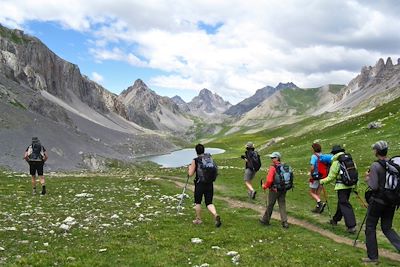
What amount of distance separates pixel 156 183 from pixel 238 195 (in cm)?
985

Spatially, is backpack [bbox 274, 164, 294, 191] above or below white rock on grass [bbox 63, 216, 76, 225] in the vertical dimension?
above

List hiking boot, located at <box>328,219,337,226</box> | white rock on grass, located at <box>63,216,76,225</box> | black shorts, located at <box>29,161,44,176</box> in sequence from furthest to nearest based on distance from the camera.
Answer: black shorts, located at <box>29,161,44,176</box> < hiking boot, located at <box>328,219,337,226</box> < white rock on grass, located at <box>63,216,76,225</box>

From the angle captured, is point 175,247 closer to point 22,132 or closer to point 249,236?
point 249,236

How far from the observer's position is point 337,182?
68.7 feet

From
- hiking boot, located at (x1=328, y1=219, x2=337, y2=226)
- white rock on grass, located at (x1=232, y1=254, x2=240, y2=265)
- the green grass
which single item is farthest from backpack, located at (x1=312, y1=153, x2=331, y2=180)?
white rock on grass, located at (x1=232, y1=254, x2=240, y2=265)

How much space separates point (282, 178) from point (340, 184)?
276 centimetres

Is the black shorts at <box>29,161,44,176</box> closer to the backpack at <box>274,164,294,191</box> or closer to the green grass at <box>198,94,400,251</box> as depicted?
the green grass at <box>198,94,400,251</box>

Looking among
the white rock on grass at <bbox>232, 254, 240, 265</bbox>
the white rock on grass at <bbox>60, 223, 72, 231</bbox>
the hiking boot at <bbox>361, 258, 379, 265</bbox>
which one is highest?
the white rock on grass at <bbox>60, 223, 72, 231</bbox>

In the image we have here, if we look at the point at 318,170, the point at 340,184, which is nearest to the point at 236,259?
the point at 340,184

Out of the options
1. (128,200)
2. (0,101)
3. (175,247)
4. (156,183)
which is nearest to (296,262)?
(175,247)

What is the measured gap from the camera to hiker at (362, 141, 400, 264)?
15.3 m

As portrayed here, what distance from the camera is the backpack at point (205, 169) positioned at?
20953 mm

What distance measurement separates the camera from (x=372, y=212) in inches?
637

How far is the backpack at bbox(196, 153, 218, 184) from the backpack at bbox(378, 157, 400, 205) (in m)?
8.12
